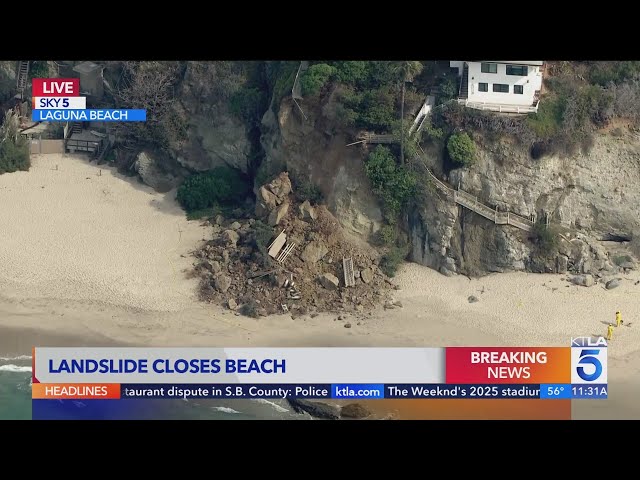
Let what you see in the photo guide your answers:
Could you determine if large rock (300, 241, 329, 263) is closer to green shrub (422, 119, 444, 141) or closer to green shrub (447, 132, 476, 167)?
green shrub (422, 119, 444, 141)

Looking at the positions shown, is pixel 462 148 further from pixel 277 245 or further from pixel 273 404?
pixel 273 404

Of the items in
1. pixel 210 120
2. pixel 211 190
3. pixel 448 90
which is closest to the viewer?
pixel 448 90

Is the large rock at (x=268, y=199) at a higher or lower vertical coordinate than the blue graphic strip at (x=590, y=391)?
higher

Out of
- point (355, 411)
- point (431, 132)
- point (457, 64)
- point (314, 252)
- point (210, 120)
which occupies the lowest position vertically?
point (355, 411)

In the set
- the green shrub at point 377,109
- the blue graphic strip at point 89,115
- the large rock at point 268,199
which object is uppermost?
the blue graphic strip at point 89,115

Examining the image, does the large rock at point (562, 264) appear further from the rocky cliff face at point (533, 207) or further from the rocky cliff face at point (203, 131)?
the rocky cliff face at point (203, 131)

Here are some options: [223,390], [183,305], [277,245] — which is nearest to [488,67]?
[277,245]

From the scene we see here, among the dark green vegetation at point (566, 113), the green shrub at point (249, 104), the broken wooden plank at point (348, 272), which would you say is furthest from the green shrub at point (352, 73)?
the broken wooden plank at point (348, 272)
